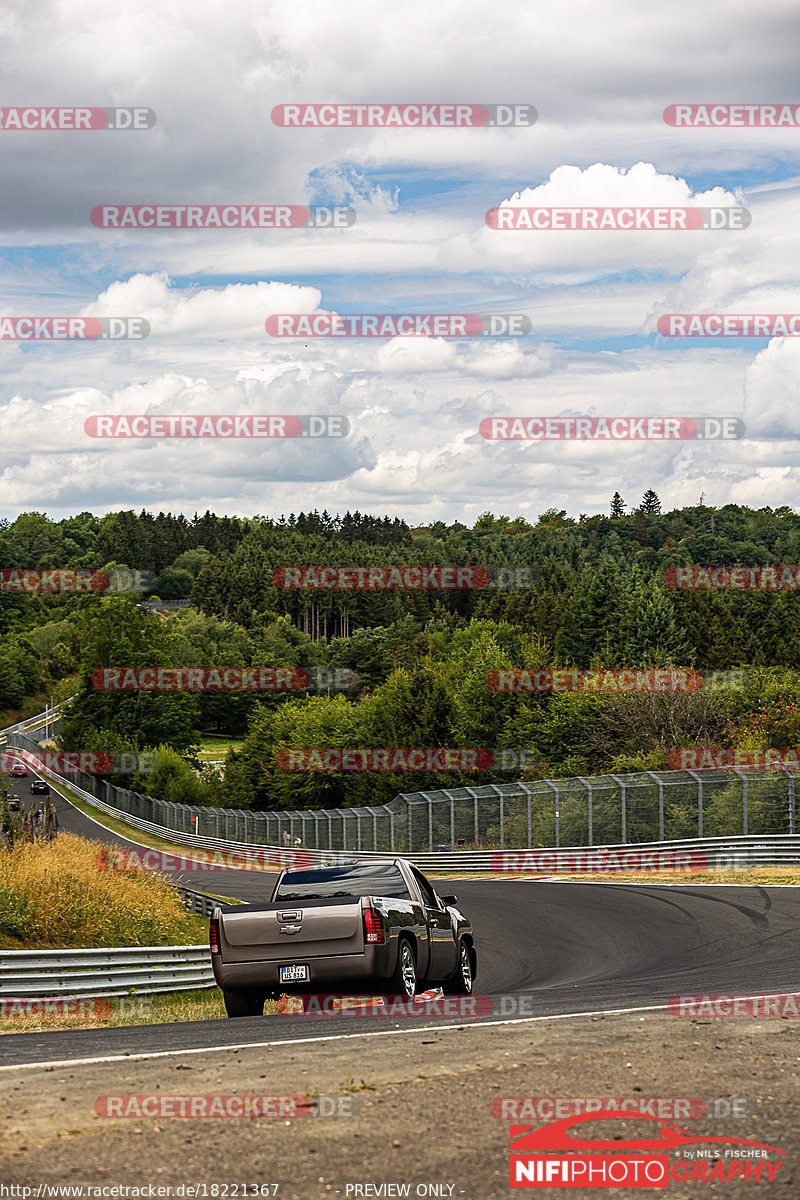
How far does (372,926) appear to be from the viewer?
1143 centimetres

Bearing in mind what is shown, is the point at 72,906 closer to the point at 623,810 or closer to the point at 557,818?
the point at 623,810

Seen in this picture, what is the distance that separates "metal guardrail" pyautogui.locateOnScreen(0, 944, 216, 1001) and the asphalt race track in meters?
2.94

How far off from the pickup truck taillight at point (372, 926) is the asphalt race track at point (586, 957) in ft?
2.62

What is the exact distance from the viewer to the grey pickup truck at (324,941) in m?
11.4

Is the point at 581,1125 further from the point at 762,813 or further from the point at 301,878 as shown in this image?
the point at 762,813

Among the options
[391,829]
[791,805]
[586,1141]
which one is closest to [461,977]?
[586,1141]

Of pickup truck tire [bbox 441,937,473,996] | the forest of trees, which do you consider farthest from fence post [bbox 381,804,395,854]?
Answer: pickup truck tire [bbox 441,937,473,996]

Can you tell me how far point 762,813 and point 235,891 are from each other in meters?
16.8

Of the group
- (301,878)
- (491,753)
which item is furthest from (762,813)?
(491,753)

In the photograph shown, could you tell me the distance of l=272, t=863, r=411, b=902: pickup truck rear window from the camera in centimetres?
1252

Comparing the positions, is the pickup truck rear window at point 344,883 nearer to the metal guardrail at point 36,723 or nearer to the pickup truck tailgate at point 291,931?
the pickup truck tailgate at point 291,931

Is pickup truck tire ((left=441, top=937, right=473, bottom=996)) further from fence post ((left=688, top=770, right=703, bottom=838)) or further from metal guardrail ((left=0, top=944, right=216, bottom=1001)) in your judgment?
fence post ((left=688, top=770, right=703, bottom=838))

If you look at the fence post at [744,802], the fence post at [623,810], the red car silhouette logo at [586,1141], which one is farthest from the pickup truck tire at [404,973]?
the fence post at [623,810]

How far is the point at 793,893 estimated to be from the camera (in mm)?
23656
